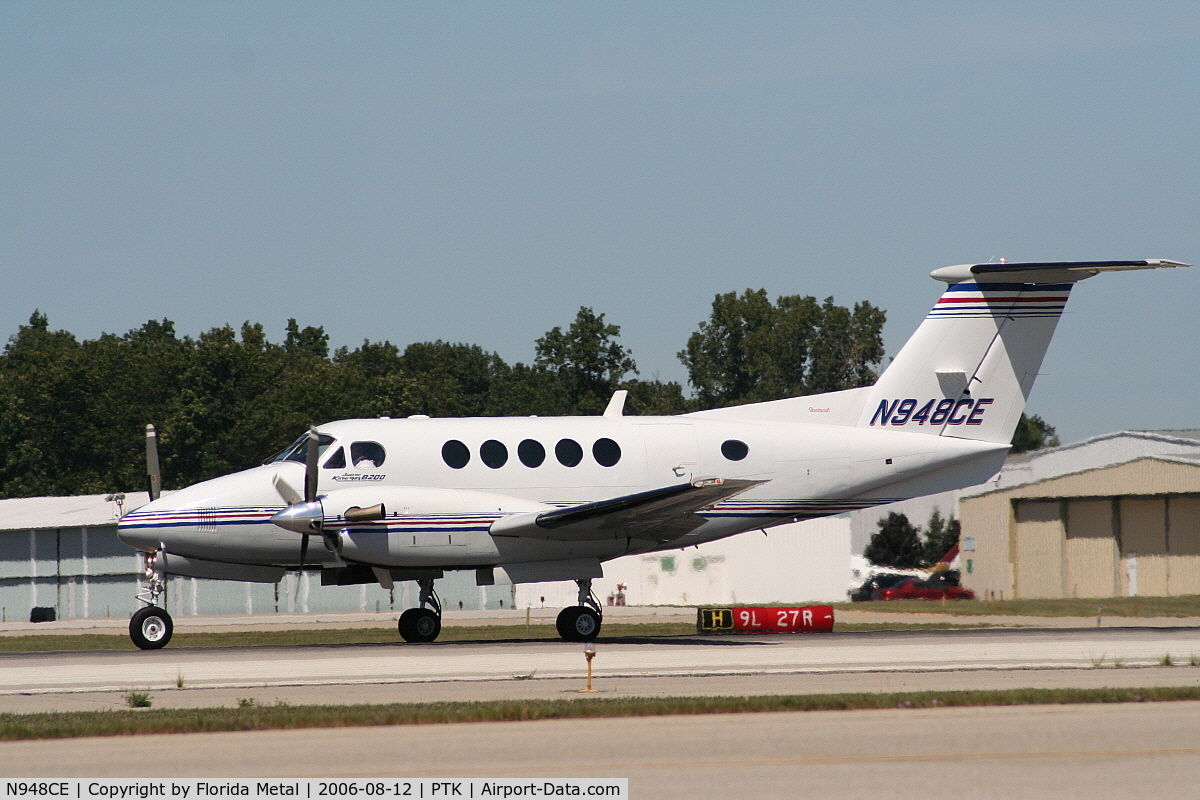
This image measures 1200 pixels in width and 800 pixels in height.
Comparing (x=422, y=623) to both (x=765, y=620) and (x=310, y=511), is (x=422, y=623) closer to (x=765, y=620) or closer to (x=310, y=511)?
(x=310, y=511)

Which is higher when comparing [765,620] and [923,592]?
[765,620]

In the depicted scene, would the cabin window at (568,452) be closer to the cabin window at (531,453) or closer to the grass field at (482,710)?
the cabin window at (531,453)

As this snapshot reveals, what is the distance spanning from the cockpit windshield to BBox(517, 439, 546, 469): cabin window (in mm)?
3256

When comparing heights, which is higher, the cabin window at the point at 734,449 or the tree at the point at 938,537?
the cabin window at the point at 734,449

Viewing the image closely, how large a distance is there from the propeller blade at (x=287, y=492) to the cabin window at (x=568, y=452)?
4467 millimetres

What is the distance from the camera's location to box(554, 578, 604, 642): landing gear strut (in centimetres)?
2203

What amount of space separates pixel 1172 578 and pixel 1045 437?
4435 inches

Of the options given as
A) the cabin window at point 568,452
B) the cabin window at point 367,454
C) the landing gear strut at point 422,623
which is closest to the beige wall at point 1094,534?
the cabin window at point 568,452

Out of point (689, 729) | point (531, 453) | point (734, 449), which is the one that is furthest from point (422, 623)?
point (689, 729)

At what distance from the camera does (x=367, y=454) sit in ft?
70.8

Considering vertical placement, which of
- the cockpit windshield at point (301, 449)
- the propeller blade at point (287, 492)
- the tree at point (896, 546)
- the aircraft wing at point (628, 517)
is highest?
the cockpit windshield at point (301, 449)

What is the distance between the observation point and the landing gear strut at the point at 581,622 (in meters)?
22.0

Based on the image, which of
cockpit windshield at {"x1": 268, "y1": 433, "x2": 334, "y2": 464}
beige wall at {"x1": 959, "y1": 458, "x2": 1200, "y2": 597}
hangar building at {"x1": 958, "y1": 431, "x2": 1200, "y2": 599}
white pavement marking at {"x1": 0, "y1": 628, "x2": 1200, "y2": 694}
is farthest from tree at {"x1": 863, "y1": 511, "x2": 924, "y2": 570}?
cockpit windshield at {"x1": 268, "y1": 433, "x2": 334, "y2": 464}

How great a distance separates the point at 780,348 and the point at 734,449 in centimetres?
8271
